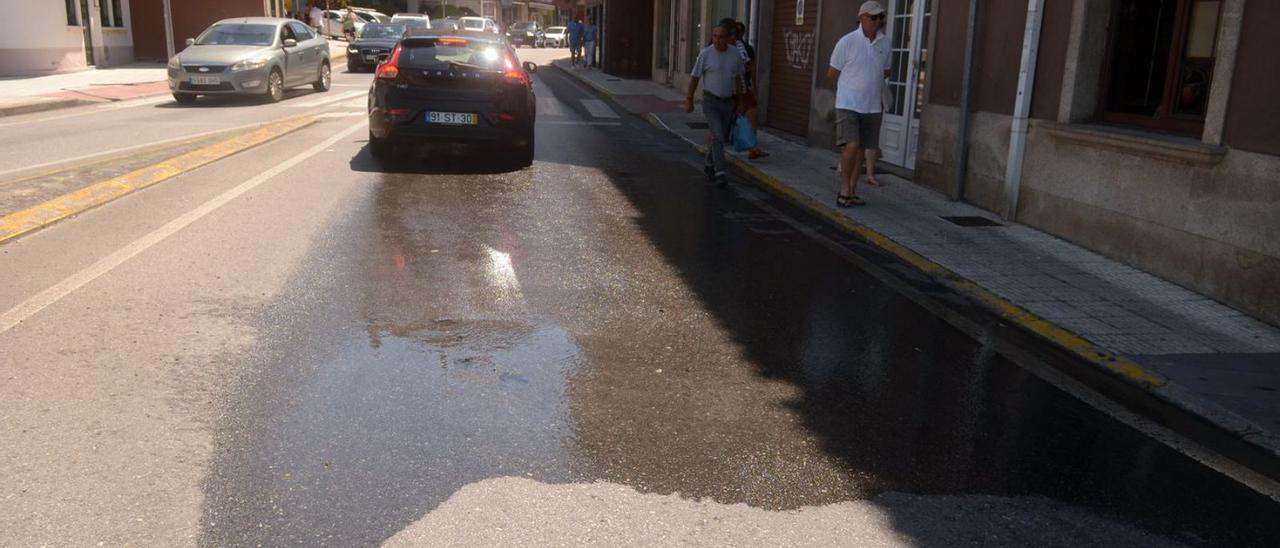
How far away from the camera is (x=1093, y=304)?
637 centimetres

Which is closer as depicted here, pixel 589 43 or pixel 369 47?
pixel 369 47

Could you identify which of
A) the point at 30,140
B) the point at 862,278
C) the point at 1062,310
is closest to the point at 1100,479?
the point at 1062,310

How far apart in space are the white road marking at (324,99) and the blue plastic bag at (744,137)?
32.8 feet

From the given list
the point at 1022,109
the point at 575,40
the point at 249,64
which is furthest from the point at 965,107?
the point at 575,40

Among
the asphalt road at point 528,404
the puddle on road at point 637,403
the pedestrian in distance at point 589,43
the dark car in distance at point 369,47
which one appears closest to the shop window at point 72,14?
the dark car in distance at point 369,47

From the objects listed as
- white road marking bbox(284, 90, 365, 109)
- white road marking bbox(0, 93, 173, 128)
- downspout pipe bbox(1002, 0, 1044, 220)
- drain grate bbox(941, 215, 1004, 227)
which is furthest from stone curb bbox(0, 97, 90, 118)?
downspout pipe bbox(1002, 0, 1044, 220)

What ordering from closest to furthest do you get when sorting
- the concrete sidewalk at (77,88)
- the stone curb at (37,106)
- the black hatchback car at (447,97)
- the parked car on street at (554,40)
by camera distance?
the black hatchback car at (447,97) → the stone curb at (37,106) → the concrete sidewalk at (77,88) → the parked car on street at (554,40)

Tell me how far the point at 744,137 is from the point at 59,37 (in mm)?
21483

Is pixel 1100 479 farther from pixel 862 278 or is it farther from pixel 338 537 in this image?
pixel 862 278

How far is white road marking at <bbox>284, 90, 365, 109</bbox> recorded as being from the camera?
19.5 meters

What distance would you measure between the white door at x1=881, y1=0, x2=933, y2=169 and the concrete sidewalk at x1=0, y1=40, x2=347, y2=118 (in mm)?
14470

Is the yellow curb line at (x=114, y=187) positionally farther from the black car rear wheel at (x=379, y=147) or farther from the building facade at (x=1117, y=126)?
the building facade at (x=1117, y=126)

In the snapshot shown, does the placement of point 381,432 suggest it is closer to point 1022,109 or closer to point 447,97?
point 1022,109

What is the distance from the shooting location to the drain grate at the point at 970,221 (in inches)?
350
